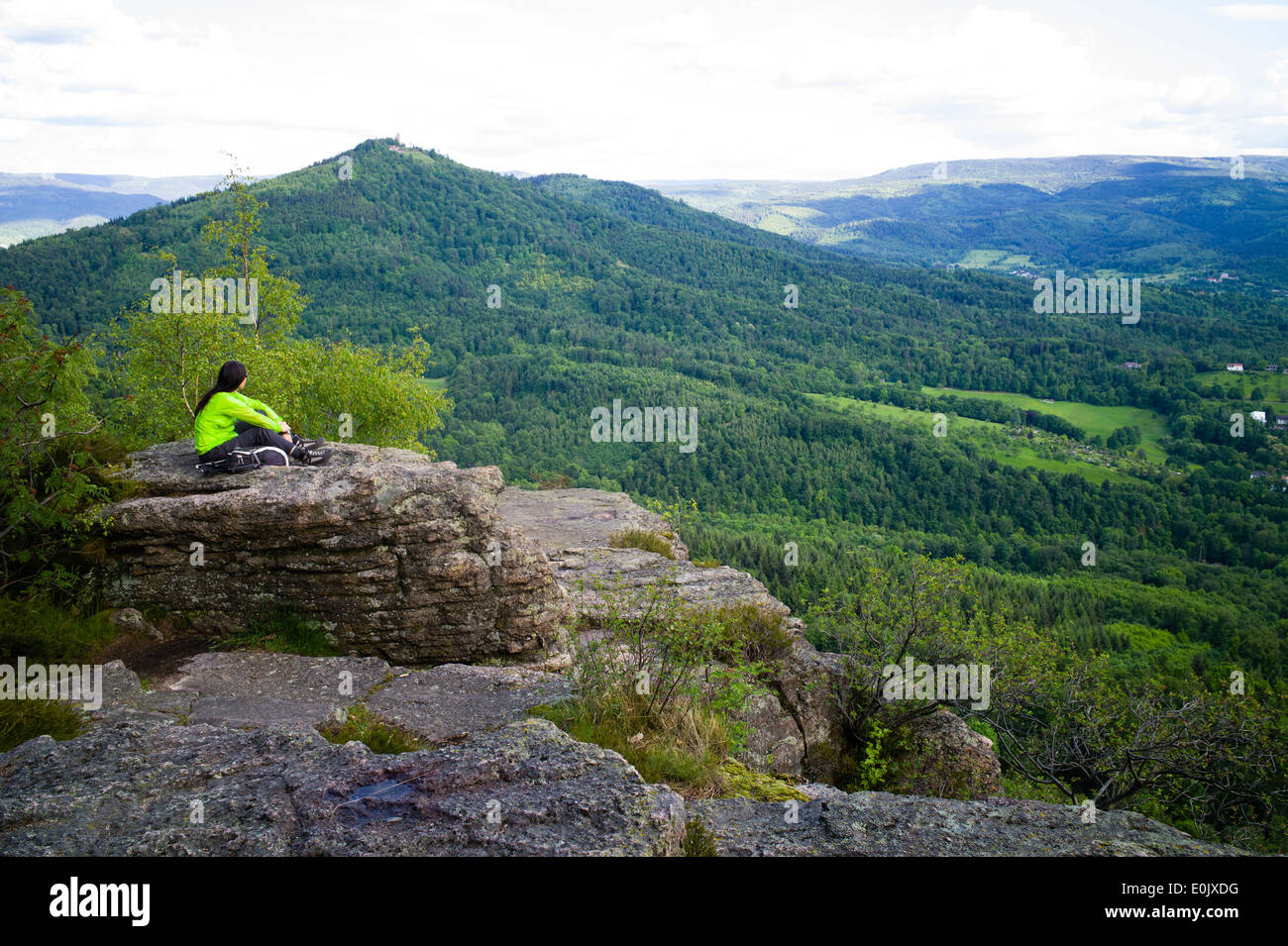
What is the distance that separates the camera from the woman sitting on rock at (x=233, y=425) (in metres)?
12.5

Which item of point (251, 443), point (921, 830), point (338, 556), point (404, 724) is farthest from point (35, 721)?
point (921, 830)

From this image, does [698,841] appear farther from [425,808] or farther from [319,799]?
[319,799]

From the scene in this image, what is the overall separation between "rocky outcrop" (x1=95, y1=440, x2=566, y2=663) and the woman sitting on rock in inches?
22.3

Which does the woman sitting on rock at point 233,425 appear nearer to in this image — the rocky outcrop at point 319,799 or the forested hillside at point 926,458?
the rocky outcrop at point 319,799

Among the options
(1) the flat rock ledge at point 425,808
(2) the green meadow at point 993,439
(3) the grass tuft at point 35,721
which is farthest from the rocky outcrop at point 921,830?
(2) the green meadow at point 993,439

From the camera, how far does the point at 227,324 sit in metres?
20.7

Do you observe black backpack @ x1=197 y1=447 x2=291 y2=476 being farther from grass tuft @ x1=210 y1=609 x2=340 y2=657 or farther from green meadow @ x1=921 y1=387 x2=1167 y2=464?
green meadow @ x1=921 y1=387 x2=1167 y2=464

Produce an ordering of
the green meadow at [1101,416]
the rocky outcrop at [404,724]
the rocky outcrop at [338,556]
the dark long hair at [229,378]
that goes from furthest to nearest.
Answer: the green meadow at [1101,416], the dark long hair at [229,378], the rocky outcrop at [338,556], the rocky outcrop at [404,724]

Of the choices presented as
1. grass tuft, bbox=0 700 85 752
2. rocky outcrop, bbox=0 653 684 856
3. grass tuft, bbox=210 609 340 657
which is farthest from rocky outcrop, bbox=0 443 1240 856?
grass tuft, bbox=0 700 85 752

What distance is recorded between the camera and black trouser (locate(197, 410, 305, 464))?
491 inches

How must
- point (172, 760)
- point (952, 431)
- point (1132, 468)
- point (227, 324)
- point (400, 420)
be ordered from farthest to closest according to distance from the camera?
point (952, 431) → point (1132, 468) → point (400, 420) → point (227, 324) → point (172, 760)
